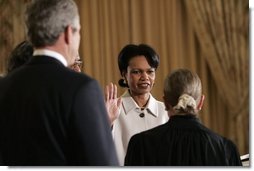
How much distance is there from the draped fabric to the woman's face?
0.12ft

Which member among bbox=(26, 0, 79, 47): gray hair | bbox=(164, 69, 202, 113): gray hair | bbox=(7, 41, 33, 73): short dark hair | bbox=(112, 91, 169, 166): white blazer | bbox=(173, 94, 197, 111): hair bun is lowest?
bbox=(112, 91, 169, 166): white blazer

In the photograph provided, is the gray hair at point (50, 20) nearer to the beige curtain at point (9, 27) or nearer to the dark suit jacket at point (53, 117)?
the dark suit jacket at point (53, 117)

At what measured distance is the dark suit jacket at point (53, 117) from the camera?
114 centimetres

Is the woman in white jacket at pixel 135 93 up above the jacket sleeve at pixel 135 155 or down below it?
above

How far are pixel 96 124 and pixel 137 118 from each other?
1.40ft

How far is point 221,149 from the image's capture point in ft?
4.72

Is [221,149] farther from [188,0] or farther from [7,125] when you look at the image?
[7,125]

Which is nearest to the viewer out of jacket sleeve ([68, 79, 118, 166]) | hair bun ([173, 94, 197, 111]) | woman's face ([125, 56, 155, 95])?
jacket sleeve ([68, 79, 118, 166])

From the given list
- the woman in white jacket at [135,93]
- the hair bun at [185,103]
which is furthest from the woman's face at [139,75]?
the hair bun at [185,103]

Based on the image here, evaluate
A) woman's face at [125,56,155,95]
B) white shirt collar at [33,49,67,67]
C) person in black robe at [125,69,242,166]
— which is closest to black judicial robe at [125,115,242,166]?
person in black robe at [125,69,242,166]

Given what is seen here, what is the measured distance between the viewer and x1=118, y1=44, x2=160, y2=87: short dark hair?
152cm

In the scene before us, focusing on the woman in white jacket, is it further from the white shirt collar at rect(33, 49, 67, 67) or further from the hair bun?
the white shirt collar at rect(33, 49, 67, 67)

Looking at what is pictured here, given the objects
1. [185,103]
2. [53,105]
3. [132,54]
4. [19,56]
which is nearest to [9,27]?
[19,56]

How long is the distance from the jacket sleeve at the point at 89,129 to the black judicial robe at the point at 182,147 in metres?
0.32
